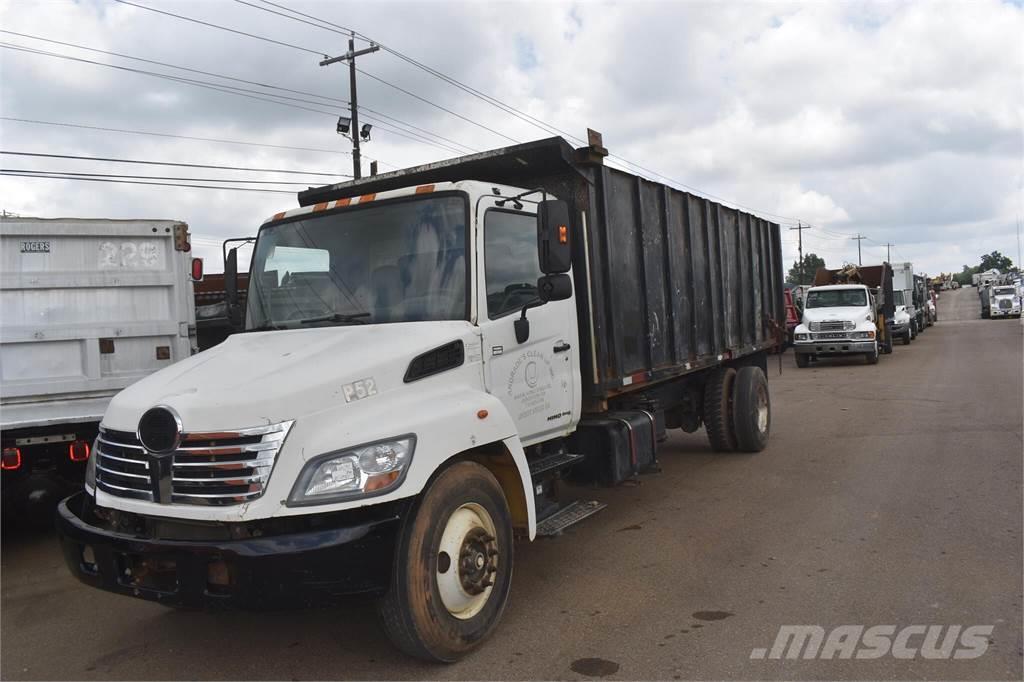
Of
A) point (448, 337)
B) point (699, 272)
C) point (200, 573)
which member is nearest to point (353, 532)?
point (200, 573)

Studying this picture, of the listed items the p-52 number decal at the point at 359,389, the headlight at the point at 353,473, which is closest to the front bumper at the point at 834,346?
the p-52 number decal at the point at 359,389

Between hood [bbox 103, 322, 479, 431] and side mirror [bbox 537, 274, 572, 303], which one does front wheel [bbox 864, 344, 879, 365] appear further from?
hood [bbox 103, 322, 479, 431]

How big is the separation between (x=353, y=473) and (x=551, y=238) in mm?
1752

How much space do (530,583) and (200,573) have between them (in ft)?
7.47

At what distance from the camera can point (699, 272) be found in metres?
8.07

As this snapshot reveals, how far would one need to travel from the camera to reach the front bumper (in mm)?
20375

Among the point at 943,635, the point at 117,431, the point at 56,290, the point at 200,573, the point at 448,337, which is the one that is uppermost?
the point at 56,290

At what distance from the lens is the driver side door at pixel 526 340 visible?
15.1 ft

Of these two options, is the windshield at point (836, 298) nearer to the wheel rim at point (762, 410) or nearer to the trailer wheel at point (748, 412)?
the wheel rim at point (762, 410)

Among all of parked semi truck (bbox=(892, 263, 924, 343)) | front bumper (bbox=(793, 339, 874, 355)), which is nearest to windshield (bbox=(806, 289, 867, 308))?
front bumper (bbox=(793, 339, 874, 355))

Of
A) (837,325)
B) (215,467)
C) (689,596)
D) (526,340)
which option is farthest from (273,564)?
(837,325)

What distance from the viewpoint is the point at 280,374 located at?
3754 mm

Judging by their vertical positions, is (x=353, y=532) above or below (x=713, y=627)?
above

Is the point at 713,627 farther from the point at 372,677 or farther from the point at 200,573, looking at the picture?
the point at 200,573
